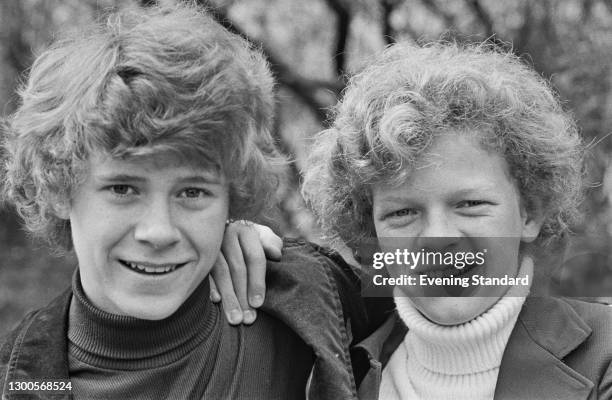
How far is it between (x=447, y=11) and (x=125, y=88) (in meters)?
2.55

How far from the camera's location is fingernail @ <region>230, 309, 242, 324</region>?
1716 millimetres

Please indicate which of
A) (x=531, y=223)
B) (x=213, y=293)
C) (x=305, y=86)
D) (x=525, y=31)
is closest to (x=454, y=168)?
(x=531, y=223)

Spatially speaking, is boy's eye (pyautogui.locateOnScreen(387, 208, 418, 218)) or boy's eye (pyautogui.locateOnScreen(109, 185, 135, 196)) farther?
boy's eye (pyautogui.locateOnScreen(387, 208, 418, 218))

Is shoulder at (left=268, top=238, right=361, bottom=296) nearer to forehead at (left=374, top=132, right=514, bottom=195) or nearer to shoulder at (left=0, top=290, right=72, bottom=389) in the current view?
forehead at (left=374, top=132, right=514, bottom=195)

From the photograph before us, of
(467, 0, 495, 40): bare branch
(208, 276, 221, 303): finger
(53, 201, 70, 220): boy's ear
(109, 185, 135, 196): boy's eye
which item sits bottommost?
(208, 276, 221, 303): finger

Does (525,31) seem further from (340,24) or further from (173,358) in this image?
(173,358)

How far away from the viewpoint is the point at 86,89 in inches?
60.6

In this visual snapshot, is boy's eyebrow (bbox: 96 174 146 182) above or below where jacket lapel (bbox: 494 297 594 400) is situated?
above

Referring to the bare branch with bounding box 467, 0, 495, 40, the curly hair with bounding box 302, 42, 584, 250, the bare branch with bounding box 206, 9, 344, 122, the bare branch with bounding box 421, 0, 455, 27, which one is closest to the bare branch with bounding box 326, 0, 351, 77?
the bare branch with bounding box 206, 9, 344, 122

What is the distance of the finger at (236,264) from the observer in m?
1.76

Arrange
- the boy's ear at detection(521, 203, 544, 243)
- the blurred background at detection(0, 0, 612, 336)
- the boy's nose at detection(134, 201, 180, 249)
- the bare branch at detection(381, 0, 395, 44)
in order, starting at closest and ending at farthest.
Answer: the boy's nose at detection(134, 201, 180, 249) → the boy's ear at detection(521, 203, 544, 243) → the blurred background at detection(0, 0, 612, 336) → the bare branch at detection(381, 0, 395, 44)

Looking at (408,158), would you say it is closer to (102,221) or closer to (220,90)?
(220,90)

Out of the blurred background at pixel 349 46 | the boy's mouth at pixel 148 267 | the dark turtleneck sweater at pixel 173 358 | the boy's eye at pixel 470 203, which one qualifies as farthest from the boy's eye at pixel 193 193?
the blurred background at pixel 349 46

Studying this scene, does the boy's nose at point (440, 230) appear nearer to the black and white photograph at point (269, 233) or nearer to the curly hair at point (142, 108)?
the black and white photograph at point (269, 233)
